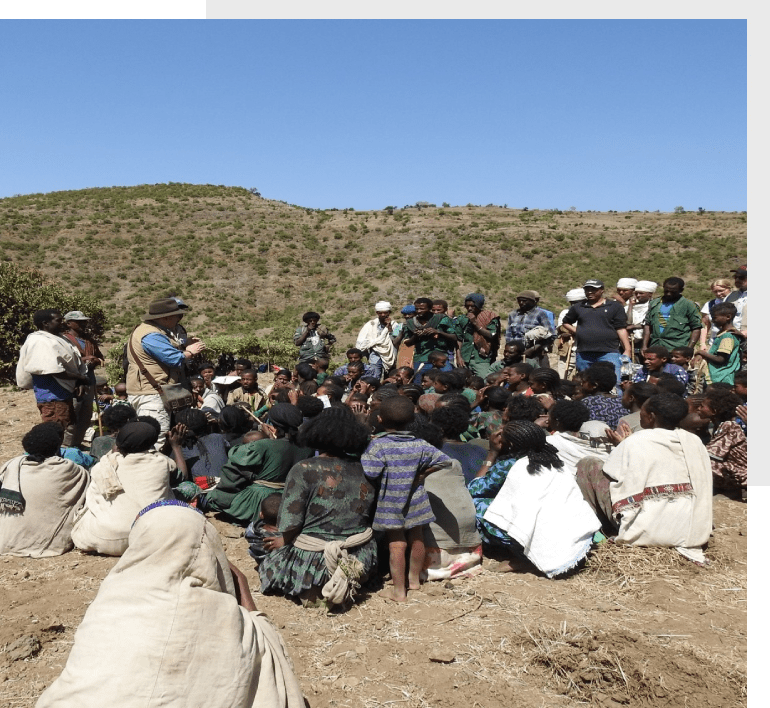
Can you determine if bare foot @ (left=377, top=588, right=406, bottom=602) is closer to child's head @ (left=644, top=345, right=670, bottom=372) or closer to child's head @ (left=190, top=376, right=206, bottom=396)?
child's head @ (left=644, top=345, right=670, bottom=372)

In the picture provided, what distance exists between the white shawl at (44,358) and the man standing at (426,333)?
4.00 meters

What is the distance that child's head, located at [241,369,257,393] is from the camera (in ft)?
26.8

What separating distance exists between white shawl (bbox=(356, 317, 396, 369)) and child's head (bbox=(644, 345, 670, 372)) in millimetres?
3625

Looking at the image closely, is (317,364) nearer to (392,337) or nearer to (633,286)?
(392,337)

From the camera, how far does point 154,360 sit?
19.9 ft

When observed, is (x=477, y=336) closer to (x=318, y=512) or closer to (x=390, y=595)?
(x=390, y=595)

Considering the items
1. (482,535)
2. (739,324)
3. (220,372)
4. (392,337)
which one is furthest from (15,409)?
(739,324)

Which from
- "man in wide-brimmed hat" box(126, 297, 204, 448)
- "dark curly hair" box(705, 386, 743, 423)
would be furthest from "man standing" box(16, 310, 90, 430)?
"dark curly hair" box(705, 386, 743, 423)

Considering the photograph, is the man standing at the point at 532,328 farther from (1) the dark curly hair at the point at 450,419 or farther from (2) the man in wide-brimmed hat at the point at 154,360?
(2) the man in wide-brimmed hat at the point at 154,360

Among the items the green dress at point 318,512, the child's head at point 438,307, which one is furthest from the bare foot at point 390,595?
the child's head at point 438,307

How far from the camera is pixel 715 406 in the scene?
6.02 metres

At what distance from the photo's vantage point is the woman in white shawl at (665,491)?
4824 mm

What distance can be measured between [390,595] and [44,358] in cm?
409

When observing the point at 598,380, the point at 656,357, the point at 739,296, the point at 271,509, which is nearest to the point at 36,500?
the point at 271,509
